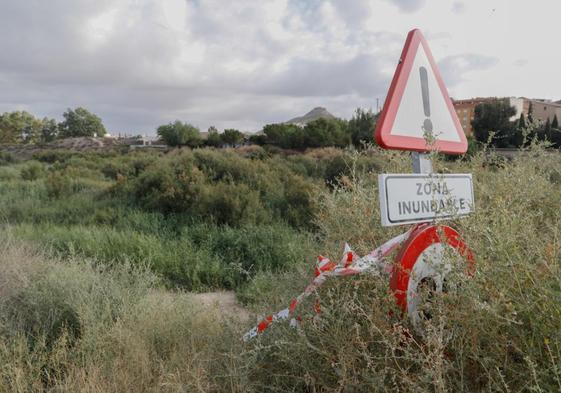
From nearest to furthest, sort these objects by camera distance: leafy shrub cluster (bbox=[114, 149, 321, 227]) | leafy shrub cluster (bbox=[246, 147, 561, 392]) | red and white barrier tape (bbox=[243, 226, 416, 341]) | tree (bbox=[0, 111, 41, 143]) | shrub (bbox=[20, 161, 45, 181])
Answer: leafy shrub cluster (bbox=[246, 147, 561, 392]) → red and white barrier tape (bbox=[243, 226, 416, 341]) → leafy shrub cluster (bbox=[114, 149, 321, 227]) → shrub (bbox=[20, 161, 45, 181]) → tree (bbox=[0, 111, 41, 143])

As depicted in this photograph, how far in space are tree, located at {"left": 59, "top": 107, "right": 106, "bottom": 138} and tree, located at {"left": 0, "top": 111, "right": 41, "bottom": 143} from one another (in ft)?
16.5

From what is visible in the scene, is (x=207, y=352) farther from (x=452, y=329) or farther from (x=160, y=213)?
(x=160, y=213)

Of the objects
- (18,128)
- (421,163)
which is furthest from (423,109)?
(18,128)

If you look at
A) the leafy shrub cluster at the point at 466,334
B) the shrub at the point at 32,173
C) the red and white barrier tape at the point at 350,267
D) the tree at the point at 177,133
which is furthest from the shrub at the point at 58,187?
the tree at the point at 177,133

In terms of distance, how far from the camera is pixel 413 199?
2123 mm

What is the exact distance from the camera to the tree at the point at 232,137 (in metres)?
44.6

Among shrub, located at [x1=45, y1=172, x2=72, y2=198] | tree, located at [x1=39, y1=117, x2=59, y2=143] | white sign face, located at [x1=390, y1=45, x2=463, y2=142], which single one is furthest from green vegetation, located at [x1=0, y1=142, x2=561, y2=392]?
tree, located at [x1=39, y1=117, x2=59, y2=143]

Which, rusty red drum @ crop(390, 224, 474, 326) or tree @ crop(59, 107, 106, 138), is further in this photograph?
tree @ crop(59, 107, 106, 138)

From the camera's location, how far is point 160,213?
9703 millimetres

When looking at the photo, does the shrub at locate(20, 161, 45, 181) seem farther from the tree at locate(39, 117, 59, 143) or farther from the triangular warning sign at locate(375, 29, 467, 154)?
the tree at locate(39, 117, 59, 143)

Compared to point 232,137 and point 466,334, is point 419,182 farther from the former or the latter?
point 232,137

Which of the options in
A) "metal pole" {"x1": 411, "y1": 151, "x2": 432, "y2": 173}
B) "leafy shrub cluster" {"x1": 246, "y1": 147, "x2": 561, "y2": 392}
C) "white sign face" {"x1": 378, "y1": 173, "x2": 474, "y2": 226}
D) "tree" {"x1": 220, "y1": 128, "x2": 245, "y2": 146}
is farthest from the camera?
"tree" {"x1": 220, "y1": 128, "x2": 245, "y2": 146}

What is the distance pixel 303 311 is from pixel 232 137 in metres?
42.9

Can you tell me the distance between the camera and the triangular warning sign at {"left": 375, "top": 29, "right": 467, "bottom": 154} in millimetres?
2189
